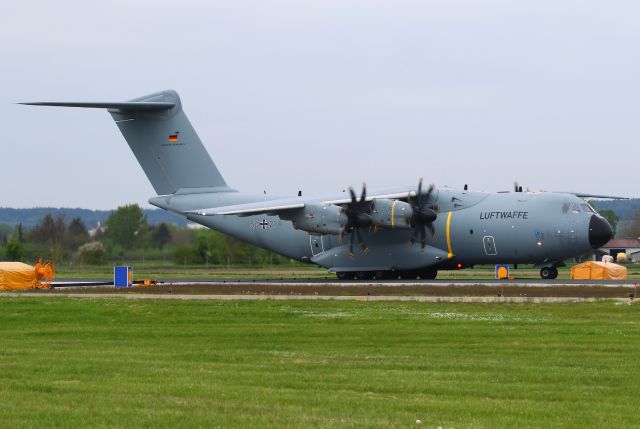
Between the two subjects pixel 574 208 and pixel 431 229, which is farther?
pixel 431 229

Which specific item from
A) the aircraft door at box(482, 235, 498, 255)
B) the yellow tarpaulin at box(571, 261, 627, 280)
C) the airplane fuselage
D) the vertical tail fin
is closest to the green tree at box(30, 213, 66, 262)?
the vertical tail fin

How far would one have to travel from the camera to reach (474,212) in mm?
40469

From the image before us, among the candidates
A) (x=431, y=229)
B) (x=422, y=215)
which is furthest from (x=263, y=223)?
(x=431, y=229)

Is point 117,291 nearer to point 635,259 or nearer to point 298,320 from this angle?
point 298,320

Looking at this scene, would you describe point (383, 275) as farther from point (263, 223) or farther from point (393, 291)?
point (393, 291)

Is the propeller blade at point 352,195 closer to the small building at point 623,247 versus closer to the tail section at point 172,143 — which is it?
the tail section at point 172,143

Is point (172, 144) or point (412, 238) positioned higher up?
point (172, 144)

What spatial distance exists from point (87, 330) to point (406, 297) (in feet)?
35.4

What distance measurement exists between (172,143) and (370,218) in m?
10.3

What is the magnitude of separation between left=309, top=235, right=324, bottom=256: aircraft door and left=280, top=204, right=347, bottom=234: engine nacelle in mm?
2739

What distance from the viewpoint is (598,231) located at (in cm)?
3866

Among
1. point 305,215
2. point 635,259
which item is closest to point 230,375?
point 305,215

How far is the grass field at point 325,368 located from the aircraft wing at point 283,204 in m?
13.7

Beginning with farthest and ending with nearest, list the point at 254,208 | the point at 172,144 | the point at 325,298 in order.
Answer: the point at 172,144 < the point at 254,208 < the point at 325,298
